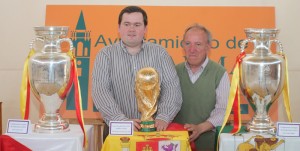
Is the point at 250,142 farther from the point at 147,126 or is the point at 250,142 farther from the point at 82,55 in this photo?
the point at 82,55

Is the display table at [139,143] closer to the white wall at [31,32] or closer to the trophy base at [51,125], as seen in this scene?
the trophy base at [51,125]

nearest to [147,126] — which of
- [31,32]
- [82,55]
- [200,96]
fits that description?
[200,96]

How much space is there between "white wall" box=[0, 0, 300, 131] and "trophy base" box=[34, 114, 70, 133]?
5.07 feet

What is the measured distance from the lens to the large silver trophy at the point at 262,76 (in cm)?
186

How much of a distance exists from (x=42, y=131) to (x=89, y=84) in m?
1.39

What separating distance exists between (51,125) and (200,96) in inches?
41.4

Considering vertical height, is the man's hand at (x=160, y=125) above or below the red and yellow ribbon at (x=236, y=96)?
below

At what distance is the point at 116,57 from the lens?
96.0 inches

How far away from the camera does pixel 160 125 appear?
210 centimetres

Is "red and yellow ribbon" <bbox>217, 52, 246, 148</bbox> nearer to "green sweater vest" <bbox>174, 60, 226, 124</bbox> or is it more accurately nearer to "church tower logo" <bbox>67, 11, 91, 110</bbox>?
"green sweater vest" <bbox>174, 60, 226, 124</bbox>

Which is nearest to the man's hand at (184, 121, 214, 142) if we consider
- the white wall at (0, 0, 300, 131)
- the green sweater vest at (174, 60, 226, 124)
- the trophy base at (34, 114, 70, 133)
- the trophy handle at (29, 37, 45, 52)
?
the green sweater vest at (174, 60, 226, 124)

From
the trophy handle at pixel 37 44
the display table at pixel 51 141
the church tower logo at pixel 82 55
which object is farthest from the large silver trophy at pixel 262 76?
the church tower logo at pixel 82 55

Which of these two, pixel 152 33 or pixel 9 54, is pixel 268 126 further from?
pixel 9 54

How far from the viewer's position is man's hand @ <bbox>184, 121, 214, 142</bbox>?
2.39 meters
